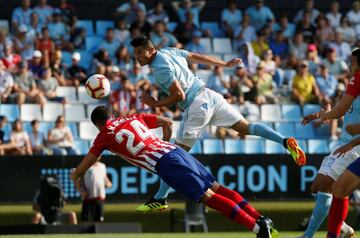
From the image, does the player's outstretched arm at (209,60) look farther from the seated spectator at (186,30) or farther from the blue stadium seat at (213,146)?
the seated spectator at (186,30)

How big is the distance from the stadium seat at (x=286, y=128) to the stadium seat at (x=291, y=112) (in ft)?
0.97

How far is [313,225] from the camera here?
1366 centimetres

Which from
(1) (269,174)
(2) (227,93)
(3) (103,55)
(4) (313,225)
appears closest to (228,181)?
(1) (269,174)

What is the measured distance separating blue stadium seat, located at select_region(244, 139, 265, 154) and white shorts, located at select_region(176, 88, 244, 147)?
27.0 ft

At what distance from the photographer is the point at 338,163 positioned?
1346cm

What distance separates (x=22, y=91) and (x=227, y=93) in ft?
13.9

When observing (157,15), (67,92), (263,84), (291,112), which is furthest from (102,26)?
(291,112)

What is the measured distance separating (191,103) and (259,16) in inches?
492

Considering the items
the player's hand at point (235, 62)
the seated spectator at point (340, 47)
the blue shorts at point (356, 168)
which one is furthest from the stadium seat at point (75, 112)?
the blue shorts at point (356, 168)

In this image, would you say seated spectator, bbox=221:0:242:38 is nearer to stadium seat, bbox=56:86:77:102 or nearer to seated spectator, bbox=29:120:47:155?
stadium seat, bbox=56:86:77:102

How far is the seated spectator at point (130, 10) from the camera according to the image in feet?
86.6

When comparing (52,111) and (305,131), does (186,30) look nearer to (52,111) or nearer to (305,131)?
(305,131)

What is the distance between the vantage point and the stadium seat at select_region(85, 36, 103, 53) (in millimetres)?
25291

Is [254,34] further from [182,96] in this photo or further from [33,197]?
[182,96]
